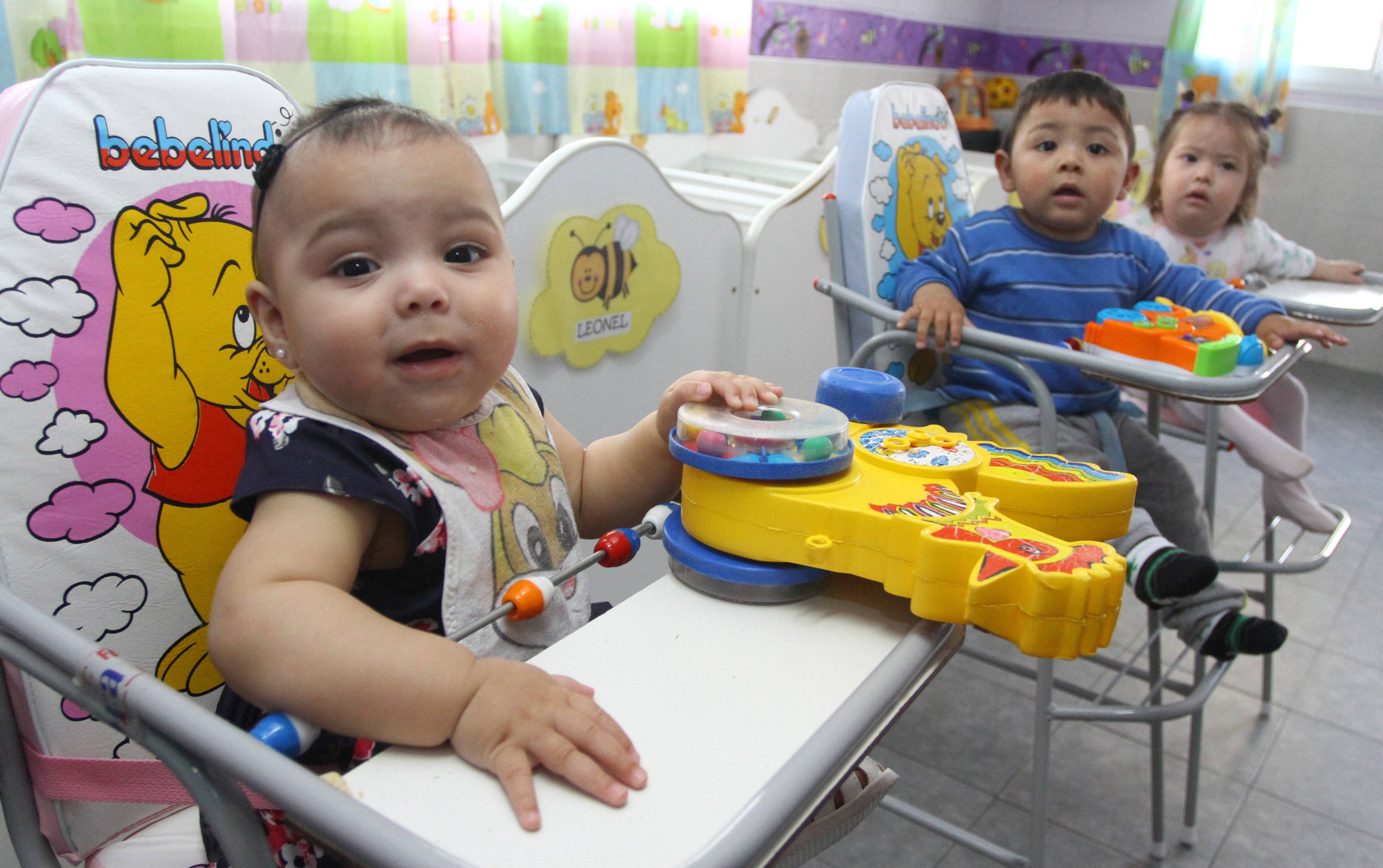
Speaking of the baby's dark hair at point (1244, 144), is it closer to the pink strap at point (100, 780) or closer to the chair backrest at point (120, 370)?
the chair backrest at point (120, 370)

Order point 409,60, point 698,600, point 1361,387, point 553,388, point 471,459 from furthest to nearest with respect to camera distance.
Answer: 1. point 1361,387
2. point 409,60
3. point 553,388
4. point 471,459
5. point 698,600

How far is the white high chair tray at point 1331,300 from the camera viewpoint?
1597mm

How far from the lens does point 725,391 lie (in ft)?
2.31

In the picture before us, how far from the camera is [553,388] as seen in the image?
53.4 inches

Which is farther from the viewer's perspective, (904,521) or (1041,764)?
(1041,764)

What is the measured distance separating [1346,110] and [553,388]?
4.01 m

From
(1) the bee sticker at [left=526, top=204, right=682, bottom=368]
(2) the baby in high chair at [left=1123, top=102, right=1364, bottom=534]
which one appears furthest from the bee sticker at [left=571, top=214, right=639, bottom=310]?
(2) the baby in high chair at [left=1123, top=102, right=1364, bottom=534]

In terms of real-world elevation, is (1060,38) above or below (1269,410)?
above

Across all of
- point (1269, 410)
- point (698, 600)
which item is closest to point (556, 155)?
point (698, 600)

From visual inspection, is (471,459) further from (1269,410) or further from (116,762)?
(1269,410)

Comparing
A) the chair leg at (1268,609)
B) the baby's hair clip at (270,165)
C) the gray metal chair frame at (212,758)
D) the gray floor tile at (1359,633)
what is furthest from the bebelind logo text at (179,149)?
the gray floor tile at (1359,633)

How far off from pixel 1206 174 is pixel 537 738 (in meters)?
2.07

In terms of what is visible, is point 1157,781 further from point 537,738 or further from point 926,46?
point 926,46

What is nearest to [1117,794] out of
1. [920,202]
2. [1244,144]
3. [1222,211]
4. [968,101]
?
[920,202]
